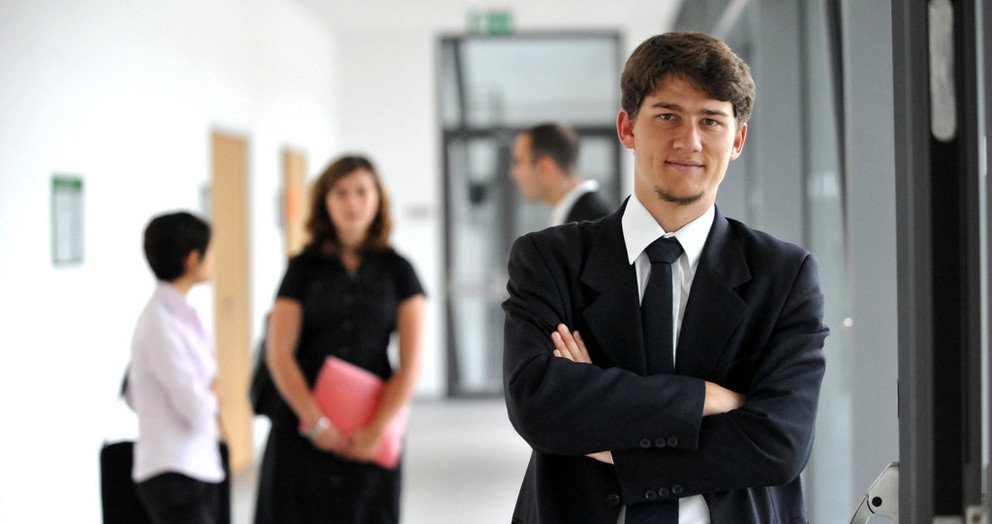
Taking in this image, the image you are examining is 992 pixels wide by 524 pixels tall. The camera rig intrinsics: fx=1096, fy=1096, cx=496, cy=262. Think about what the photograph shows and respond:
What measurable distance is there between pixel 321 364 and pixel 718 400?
Result: 209cm

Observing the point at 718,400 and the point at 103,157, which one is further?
the point at 103,157

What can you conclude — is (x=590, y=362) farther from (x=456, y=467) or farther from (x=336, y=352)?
(x=456, y=467)

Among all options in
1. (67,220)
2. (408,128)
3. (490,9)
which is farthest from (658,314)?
(408,128)

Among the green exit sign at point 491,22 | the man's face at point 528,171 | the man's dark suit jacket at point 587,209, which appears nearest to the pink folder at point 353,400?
the man's dark suit jacket at point 587,209

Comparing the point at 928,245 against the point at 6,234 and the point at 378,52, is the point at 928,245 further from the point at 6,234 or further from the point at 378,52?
the point at 378,52

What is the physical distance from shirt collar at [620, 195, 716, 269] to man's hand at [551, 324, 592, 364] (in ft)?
0.51

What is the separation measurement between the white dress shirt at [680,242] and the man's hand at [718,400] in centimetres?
8

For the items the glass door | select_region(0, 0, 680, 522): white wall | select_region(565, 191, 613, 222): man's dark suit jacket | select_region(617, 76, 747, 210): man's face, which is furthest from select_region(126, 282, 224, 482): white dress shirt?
the glass door

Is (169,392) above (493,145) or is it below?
below

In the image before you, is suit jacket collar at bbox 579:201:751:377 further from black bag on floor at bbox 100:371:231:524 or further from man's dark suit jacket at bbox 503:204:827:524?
black bag on floor at bbox 100:371:231:524

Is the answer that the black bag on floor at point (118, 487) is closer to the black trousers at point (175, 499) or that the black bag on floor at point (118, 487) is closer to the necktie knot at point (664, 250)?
the black trousers at point (175, 499)

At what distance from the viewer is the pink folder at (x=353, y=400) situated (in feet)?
11.5

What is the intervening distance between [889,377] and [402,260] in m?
1.67

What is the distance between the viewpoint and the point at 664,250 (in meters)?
1.78
